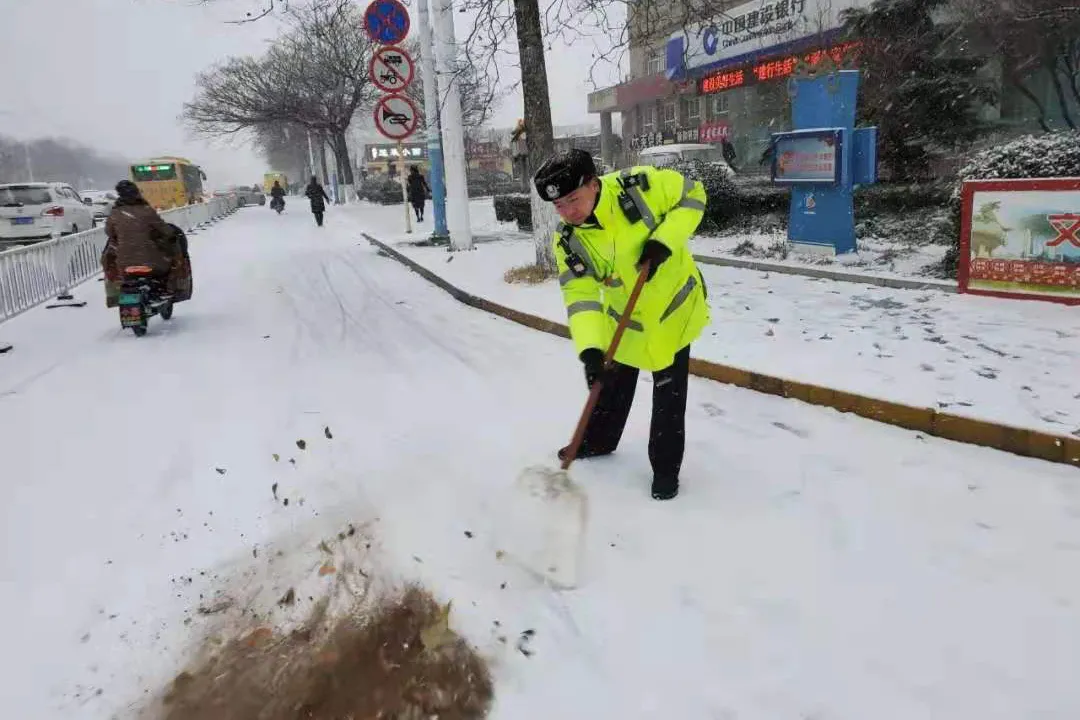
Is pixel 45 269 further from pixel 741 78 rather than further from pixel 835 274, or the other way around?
pixel 741 78

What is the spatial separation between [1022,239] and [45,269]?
474 inches

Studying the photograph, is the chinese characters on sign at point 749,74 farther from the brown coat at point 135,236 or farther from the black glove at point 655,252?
the black glove at point 655,252

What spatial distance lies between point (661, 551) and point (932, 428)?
2.06 m

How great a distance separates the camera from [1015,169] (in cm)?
676

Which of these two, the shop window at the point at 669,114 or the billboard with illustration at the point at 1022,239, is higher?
the shop window at the point at 669,114

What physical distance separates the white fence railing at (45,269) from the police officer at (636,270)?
8669 mm

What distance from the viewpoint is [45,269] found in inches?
412

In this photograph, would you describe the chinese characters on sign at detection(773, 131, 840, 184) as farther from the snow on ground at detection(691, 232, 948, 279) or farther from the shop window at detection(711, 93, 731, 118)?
the shop window at detection(711, 93, 731, 118)

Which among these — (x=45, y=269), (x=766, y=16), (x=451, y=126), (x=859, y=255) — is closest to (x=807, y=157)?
(x=859, y=255)

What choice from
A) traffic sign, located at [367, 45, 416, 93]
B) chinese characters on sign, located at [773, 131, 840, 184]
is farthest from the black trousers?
traffic sign, located at [367, 45, 416, 93]

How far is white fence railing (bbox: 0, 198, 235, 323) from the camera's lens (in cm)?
909

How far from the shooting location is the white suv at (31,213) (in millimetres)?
17141

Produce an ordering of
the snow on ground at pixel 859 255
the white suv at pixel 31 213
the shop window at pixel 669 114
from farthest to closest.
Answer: the shop window at pixel 669 114 → the white suv at pixel 31 213 → the snow on ground at pixel 859 255

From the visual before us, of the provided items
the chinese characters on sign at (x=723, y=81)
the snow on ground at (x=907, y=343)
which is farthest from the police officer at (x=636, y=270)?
the chinese characters on sign at (x=723, y=81)
